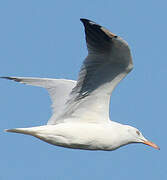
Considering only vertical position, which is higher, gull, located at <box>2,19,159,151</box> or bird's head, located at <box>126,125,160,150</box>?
gull, located at <box>2,19,159,151</box>

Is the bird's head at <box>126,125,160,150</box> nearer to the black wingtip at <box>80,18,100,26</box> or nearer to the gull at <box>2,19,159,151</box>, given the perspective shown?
the gull at <box>2,19,159,151</box>

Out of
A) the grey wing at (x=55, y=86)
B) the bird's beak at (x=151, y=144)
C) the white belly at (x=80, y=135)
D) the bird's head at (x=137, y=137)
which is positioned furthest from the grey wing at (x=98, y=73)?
the bird's beak at (x=151, y=144)

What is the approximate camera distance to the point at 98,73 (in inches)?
452

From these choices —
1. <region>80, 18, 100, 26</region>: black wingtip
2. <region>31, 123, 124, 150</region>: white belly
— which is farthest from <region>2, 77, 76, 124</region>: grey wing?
<region>80, 18, 100, 26</region>: black wingtip

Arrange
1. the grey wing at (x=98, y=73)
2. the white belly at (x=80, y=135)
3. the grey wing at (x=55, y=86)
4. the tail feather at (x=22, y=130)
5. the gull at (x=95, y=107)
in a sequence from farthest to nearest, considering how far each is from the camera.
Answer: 1. the grey wing at (x=55, y=86)
2. the white belly at (x=80, y=135)
3. the tail feather at (x=22, y=130)
4. the gull at (x=95, y=107)
5. the grey wing at (x=98, y=73)

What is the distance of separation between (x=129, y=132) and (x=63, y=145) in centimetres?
134

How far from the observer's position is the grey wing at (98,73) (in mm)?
10922

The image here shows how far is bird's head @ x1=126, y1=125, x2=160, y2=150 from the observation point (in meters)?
12.2

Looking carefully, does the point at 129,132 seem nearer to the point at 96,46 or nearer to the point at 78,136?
the point at 78,136

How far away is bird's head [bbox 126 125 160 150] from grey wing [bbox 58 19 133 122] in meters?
0.55

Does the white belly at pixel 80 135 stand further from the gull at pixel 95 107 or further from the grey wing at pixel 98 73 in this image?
the grey wing at pixel 98 73

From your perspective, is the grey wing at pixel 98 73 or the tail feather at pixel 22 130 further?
the tail feather at pixel 22 130

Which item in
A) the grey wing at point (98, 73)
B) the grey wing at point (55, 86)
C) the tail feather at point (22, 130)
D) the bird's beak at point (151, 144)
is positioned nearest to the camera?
the grey wing at point (98, 73)

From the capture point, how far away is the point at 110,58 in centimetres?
1125
